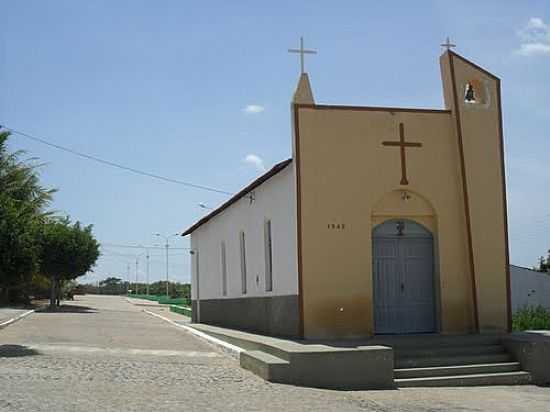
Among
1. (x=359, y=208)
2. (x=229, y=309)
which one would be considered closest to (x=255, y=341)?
(x=359, y=208)

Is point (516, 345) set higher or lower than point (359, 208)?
lower

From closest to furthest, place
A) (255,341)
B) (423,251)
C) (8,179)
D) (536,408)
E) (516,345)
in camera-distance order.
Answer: (536,408)
(516,345)
(255,341)
(423,251)
(8,179)

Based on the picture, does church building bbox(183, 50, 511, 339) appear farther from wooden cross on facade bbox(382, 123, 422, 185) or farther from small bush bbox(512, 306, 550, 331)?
small bush bbox(512, 306, 550, 331)

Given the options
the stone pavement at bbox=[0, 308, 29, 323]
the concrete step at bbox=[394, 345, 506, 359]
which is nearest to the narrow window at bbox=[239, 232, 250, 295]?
the concrete step at bbox=[394, 345, 506, 359]

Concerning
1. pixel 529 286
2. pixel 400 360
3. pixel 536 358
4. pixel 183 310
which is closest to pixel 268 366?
pixel 400 360

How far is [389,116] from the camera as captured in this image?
58.0 ft

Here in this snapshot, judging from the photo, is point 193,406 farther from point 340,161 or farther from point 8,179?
point 8,179

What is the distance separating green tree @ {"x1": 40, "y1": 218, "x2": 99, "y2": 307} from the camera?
138 feet

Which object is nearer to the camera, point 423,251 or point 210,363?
point 210,363

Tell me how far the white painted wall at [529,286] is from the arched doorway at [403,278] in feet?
74.8

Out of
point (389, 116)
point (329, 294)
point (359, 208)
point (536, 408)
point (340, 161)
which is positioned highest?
point (389, 116)

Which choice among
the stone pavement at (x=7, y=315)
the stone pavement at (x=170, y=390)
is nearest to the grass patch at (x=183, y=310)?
the stone pavement at (x=7, y=315)

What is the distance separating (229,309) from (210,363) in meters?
9.69

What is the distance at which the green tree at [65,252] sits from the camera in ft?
138
